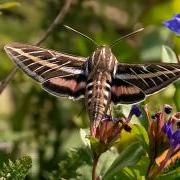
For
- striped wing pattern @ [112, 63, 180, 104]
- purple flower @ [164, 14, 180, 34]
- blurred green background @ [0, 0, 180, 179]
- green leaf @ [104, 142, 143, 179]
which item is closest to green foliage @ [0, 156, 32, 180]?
green leaf @ [104, 142, 143, 179]

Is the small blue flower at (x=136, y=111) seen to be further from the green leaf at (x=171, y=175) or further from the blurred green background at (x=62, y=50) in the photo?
the blurred green background at (x=62, y=50)

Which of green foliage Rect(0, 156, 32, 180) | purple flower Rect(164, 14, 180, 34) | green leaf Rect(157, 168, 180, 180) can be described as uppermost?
purple flower Rect(164, 14, 180, 34)

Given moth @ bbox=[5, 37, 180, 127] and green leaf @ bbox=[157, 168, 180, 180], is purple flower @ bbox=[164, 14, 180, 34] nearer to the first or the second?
moth @ bbox=[5, 37, 180, 127]

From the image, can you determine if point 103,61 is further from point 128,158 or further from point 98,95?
point 128,158

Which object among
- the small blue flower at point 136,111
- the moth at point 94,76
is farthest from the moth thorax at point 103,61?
the small blue flower at point 136,111

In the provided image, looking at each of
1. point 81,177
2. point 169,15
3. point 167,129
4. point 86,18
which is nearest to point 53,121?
point 86,18

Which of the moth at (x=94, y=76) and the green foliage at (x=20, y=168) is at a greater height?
the moth at (x=94, y=76)

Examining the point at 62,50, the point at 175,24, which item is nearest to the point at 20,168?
the point at 175,24
